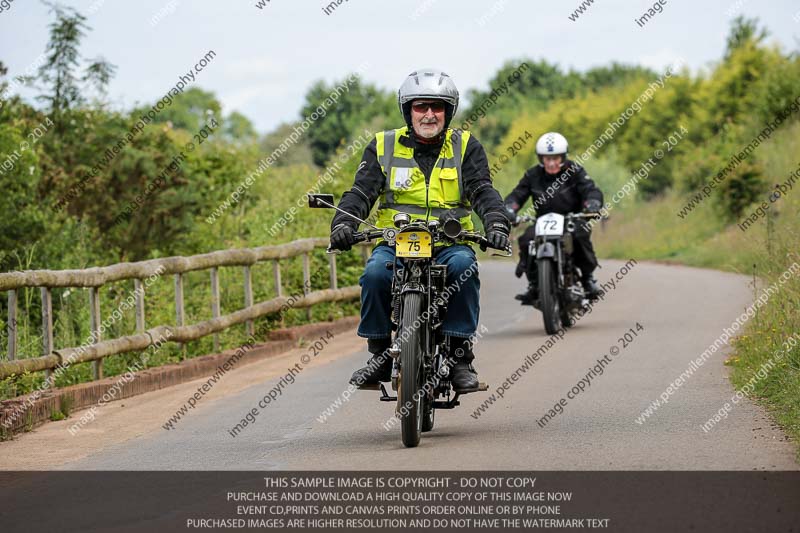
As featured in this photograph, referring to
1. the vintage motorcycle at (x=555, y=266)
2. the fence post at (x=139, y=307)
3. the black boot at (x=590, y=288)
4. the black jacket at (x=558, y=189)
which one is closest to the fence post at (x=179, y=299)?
the fence post at (x=139, y=307)

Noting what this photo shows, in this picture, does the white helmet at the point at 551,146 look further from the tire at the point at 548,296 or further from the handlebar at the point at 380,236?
the handlebar at the point at 380,236

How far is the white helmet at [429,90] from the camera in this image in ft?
29.3

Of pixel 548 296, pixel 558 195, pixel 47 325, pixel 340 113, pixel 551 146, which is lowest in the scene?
pixel 47 325

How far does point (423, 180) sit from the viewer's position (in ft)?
29.9

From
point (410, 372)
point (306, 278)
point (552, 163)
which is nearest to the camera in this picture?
point (410, 372)

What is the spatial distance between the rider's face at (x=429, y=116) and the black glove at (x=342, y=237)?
2.88ft

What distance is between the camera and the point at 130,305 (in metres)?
16.2

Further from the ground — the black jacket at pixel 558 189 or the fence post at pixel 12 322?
the black jacket at pixel 558 189

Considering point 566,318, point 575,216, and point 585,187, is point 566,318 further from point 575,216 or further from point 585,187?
point 585,187

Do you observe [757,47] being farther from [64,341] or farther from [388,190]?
[388,190]

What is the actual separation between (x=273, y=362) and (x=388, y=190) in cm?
687

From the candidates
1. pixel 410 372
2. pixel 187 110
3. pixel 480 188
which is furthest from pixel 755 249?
pixel 187 110

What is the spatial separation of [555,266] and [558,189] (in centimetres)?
113
